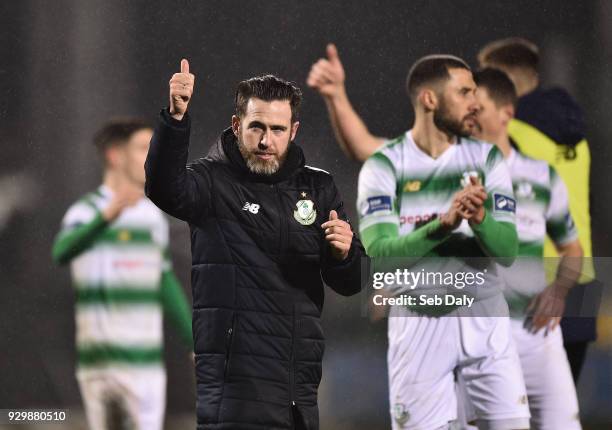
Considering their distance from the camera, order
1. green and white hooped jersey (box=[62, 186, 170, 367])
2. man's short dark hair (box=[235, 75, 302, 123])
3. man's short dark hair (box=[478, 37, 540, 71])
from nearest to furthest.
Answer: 1. man's short dark hair (box=[235, 75, 302, 123])
2. green and white hooped jersey (box=[62, 186, 170, 367])
3. man's short dark hair (box=[478, 37, 540, 71])

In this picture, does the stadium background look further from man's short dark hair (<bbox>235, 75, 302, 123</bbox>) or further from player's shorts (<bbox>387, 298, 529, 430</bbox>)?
man's short dark hair (<bbox>235, 75, 302, 123</bbox>)

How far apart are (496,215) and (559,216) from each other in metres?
0.30

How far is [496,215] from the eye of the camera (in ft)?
13.5

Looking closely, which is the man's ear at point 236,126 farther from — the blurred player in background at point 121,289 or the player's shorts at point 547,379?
the player's shorts at point 547,379

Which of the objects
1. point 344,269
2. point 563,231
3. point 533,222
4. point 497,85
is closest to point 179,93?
point 344,269

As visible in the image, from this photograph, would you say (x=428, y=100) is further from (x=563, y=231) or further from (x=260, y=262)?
(x=260, y=262)

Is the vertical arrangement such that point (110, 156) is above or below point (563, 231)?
above

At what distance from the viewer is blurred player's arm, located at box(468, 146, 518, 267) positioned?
4.02 m

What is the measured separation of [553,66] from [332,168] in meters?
0.96

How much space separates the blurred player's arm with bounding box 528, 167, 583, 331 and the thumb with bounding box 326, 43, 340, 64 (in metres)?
0.96

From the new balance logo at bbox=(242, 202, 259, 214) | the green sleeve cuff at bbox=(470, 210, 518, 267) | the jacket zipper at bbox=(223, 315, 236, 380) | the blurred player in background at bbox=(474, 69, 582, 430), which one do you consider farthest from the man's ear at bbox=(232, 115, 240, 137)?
the blurred player in background at bbox=(474, 69, 582, 430)

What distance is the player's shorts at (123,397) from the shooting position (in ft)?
13.4

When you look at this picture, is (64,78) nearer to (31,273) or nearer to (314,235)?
(31,273)

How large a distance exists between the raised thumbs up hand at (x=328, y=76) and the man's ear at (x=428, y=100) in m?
0.32
